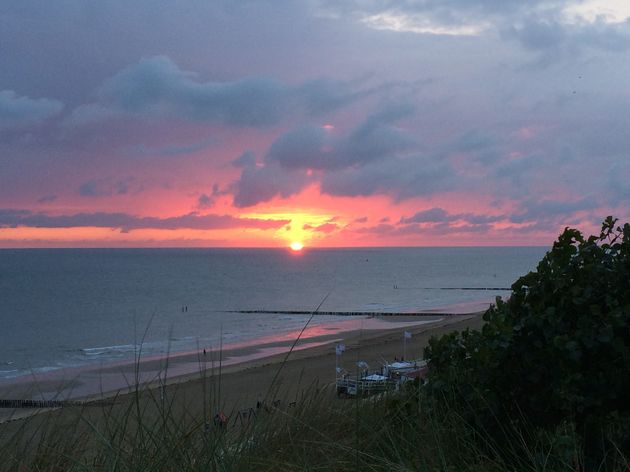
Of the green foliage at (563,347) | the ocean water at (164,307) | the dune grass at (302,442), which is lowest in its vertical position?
the ocean water at (164,307)

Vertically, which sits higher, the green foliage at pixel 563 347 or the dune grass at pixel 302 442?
the green foliage at pixel 563 347

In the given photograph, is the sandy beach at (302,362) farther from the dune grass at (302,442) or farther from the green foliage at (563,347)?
the green foliage at (563,347)

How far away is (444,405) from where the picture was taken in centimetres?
496

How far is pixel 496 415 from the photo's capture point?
14.8 feet

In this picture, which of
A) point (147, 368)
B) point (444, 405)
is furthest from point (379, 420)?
point (147, 368)

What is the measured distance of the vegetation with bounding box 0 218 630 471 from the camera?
3.73m

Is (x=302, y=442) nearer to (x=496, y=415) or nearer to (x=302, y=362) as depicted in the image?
(x=496, y=415)

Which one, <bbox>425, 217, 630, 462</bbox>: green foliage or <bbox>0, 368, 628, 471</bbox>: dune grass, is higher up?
<bbox>425, 217, 630, 462</bbox>: green foliage

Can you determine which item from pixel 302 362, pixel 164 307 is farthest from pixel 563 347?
pixel 164 307

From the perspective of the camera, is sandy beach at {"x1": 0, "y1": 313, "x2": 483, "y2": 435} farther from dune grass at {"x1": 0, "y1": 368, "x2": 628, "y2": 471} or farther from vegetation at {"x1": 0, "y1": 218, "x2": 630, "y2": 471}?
vegetation at {"x1": 0, "y1": 218, "x2": 630, "y2": 471}

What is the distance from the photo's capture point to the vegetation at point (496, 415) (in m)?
3.73

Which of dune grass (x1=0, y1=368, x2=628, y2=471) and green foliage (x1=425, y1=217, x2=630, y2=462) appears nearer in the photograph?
dune grass (x1=0, y1=368, x2=628, y2=471)

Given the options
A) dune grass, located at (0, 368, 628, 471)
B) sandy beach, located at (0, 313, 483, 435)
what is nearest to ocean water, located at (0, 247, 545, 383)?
sandy beach, located at (0, 313, 483, 435)

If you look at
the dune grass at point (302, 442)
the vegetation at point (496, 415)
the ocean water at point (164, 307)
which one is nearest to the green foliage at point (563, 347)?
the vegetation at point (496, 415)
